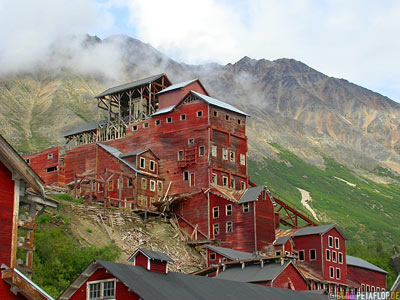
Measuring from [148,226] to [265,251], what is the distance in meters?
12.0

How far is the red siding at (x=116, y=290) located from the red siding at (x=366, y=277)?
45294mm

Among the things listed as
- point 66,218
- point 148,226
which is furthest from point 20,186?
point 148,226

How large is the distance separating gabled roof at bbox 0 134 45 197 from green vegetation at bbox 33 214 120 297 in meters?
24.5

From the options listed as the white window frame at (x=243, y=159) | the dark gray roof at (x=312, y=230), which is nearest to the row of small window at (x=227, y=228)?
→ the dark gray roof at (x=312, y=230)

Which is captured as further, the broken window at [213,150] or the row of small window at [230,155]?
Result: the row of small window at [230,155]

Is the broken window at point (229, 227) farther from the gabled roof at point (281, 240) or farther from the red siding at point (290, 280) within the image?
the red siding at point (290, 280)

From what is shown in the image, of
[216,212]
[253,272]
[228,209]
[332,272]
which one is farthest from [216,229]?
[253,272]

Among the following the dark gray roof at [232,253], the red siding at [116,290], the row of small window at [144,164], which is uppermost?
the row of small window at [144,164]

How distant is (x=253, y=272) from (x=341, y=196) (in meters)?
123

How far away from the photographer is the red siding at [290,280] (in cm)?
5006

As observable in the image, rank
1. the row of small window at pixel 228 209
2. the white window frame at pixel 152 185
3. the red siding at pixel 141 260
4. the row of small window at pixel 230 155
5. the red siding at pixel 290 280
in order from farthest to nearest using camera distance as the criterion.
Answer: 1. the white window frame at pixel 152 185
2. the row of small window at pixel 230 155
3. the row of small window at pixel 228 209
4. the red siding at pixel 290 280
5. the red siding at pixel 141 260

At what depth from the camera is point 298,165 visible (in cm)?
19275

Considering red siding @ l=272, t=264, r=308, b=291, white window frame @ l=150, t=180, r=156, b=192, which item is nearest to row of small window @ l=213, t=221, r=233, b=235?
white window frame @ l=150, t=180, r=156, b=192

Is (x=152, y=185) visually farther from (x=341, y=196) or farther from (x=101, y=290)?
(x=341, y=196)
